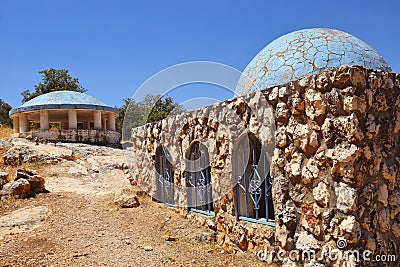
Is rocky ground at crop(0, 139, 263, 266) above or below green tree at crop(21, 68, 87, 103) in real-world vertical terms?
below

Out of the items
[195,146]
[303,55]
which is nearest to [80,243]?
[195,146]

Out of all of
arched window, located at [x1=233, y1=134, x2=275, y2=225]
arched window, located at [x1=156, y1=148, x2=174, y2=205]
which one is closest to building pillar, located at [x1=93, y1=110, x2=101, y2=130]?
arched window, located at [x1=156, y1=148, x2=174, y2=205]

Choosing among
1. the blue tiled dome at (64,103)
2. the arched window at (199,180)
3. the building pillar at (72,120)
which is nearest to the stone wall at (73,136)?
the building pillar at (72,120)

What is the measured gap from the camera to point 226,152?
569 centimetres

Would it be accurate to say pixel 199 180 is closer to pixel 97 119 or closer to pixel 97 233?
pixel 97 233

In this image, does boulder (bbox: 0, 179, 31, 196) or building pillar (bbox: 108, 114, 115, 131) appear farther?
building pillar (bbox: 108, 114, 115, 131)

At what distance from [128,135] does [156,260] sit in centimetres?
768

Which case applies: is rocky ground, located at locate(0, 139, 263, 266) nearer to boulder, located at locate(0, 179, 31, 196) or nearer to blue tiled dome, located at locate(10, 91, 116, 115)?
boulder, located at locate(0, 179, 31, 196)

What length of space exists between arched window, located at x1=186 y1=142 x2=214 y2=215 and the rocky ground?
1.27ft

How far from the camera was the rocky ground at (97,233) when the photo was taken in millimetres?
5137

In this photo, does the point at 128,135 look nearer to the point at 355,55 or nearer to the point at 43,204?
the point at 43,204

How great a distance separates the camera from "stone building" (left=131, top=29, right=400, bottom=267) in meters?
3.67

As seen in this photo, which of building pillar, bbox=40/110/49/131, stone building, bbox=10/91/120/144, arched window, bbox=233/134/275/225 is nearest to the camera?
arched window, bbox=233/134/275/225

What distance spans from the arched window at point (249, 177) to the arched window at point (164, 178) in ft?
9.30
